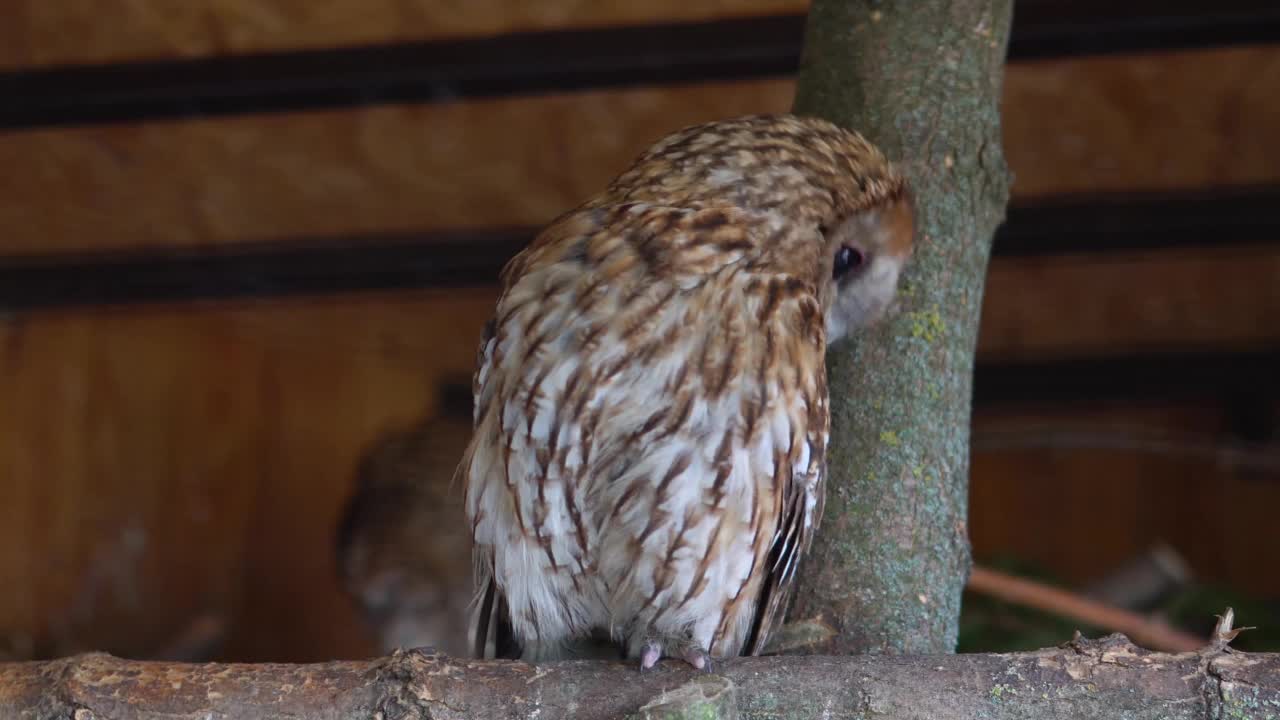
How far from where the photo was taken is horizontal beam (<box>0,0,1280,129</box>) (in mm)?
2148

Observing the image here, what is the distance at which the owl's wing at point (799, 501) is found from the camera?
148 cm

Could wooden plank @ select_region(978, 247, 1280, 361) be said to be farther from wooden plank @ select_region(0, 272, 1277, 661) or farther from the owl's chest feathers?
the owl's chest feathers

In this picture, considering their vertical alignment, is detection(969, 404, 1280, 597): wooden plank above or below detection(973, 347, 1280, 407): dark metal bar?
below

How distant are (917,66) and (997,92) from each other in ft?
0.35

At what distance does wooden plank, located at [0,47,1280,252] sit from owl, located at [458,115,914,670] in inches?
34.2

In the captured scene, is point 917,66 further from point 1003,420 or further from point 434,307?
point 1003,420

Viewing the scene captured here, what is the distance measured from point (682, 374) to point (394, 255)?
5.31 ft

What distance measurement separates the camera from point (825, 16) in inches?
69.9

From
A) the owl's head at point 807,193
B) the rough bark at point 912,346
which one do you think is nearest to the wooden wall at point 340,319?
the rough bark at point 912,346

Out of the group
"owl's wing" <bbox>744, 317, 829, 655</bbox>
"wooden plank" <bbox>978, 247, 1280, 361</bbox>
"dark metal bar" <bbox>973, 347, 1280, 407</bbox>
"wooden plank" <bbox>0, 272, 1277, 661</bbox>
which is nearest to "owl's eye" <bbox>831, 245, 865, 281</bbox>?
"owl's wing" <bbox>744, 317, 829, 655</bbox>

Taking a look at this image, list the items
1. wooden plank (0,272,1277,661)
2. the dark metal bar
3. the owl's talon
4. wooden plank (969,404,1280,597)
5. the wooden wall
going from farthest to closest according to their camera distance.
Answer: wooden plank (969,404,1280,597) → the dark metal bar → wooden plank (0,272,1277,661) → the wooden wall → the owl's talon

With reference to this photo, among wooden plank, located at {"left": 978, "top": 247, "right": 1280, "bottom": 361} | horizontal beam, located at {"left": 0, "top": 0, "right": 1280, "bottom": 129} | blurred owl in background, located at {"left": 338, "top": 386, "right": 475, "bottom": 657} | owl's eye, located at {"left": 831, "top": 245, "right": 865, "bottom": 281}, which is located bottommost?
blurred owl in background, located at {"left": 338, "top": 386, "right": 475, "bottom": 657}

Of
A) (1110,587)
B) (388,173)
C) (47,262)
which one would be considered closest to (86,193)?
(47,262)

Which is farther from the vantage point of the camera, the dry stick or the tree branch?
the dry stick
